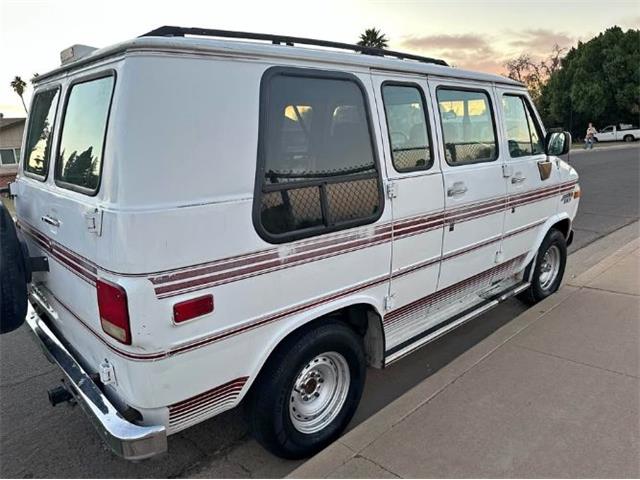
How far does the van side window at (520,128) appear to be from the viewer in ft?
13.6

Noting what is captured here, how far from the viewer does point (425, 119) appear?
3.29 meters

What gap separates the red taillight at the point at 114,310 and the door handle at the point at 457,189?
7.50 ft

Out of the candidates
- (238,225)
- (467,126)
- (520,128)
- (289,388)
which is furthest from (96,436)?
(520,128)

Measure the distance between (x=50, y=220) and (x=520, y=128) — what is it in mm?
3801

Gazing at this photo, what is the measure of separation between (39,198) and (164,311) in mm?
1462

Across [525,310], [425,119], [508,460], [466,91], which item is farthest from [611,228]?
[508,460]

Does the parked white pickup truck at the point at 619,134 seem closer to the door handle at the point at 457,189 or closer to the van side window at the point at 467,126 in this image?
the van side window at the point at 467,126

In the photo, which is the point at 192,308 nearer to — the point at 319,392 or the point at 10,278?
the point at 319,392

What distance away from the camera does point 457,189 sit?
347cm

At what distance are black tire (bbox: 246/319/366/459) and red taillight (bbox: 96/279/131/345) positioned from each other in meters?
0.80

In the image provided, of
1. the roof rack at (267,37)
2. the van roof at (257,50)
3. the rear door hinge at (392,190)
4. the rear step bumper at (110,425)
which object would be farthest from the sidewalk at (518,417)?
the roof rack at (267,37)

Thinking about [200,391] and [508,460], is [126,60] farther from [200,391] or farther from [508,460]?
[508,460]

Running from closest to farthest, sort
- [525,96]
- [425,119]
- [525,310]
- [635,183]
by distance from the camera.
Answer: [425,119], [525,96], [525,310], [635,183]

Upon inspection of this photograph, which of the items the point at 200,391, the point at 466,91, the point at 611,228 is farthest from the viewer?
the point at 611,228
